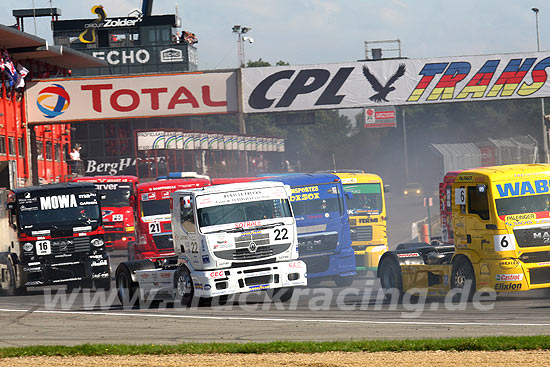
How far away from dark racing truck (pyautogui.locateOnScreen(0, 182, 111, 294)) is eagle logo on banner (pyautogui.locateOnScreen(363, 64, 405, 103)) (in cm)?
1428

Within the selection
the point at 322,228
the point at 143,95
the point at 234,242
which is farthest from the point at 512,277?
the point at 143,95

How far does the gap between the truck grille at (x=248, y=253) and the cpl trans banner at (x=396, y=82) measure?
1697 cm

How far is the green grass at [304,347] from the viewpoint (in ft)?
39.3

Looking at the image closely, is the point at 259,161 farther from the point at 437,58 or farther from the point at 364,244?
the point at 364,244

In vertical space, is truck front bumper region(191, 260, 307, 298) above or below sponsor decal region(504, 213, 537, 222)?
below

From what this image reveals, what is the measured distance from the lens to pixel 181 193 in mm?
19109

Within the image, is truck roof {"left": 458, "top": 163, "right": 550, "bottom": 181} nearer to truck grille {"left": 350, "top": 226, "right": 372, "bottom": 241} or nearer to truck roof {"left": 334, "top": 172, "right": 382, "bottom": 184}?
truck grille {"left": 350, "top": 226, "right": 372, "bottom": 241}

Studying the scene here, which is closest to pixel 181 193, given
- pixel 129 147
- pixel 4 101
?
pixel 4 101

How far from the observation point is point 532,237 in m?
17.4

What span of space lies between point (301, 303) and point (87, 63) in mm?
35956

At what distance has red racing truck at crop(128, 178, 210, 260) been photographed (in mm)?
27547

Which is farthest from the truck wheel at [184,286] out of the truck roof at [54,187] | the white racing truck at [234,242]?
the truck roof at [54,187]

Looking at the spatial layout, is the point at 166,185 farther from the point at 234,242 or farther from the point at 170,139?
the point at 170,139

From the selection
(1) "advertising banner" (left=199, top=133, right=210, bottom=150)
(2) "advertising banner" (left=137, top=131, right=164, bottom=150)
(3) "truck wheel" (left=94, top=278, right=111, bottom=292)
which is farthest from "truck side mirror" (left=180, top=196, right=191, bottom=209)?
(1) "advertising banner" (left=199, top=133, right=210, bottom=150)
